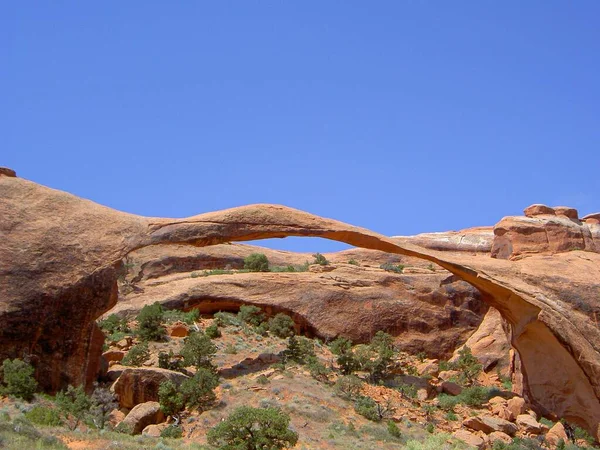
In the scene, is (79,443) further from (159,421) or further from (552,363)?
(552,363)

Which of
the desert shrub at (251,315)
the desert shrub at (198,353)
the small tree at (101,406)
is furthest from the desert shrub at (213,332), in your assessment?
the small tree at (101,406)

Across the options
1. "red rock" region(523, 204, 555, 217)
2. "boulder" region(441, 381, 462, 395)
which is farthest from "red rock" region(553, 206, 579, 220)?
"boulder" region(441, 381, 462, 395)

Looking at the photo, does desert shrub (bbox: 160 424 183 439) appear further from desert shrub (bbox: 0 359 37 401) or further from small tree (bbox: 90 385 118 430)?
desert shrub (bbox: 0 359 37 401)

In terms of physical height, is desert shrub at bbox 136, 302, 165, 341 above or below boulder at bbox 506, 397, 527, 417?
above

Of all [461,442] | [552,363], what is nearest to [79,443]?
[461,442]

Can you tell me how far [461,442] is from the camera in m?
16.2

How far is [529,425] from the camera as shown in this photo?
17.5 meters

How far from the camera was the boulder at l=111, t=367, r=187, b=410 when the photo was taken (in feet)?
56.4

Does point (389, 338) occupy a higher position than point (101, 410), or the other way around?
point (389, 338)

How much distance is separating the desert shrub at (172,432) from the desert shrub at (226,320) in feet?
23.5

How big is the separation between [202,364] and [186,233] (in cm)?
309

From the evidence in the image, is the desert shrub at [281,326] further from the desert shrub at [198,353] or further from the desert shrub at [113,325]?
the desert shrub at [198,353]

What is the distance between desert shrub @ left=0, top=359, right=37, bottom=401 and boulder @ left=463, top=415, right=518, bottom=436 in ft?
29.4

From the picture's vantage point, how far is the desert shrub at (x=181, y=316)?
A: 22.8m
